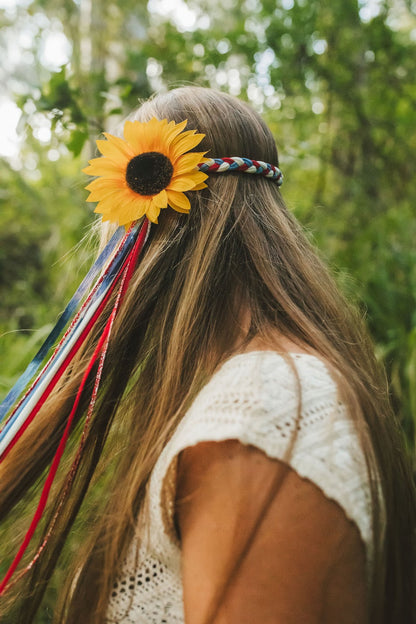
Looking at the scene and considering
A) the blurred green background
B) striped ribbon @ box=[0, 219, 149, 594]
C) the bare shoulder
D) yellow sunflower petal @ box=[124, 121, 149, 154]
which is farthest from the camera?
the blurred green background

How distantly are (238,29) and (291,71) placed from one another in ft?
1.69

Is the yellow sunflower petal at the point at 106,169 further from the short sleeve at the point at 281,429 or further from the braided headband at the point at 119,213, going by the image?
the short sleeve at the point at 281,429

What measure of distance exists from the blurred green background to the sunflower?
0.97m

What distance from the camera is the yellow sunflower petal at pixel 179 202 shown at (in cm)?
116

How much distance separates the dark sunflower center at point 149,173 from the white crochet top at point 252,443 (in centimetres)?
49

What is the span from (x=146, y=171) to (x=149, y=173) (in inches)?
0.4

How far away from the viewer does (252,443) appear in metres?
0.81

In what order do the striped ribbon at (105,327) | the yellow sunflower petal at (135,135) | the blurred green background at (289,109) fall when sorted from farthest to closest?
the blurred green background at (289,109) < the yellow sunflower petal at (135,135) < the striped ribbon at (105,327)

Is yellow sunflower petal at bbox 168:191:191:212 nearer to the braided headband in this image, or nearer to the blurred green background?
the braided headband

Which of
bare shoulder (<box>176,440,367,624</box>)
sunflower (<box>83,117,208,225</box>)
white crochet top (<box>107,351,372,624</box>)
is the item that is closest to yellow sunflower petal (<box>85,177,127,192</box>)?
sunflower (<box>83,117,208,225</box>)

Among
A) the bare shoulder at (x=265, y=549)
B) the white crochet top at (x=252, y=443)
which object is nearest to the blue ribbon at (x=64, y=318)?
the white crochet top at (x=252, y=443)

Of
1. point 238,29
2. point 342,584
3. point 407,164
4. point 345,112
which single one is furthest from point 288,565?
point 407,164

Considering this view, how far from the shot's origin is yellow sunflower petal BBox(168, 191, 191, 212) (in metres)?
1.16

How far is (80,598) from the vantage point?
105 cm
